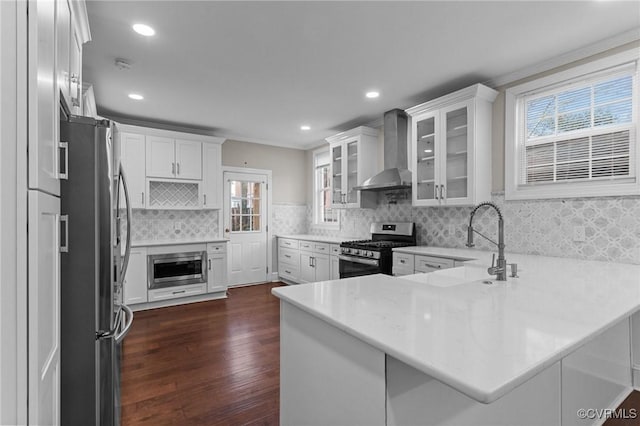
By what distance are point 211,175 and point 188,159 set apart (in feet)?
1.33

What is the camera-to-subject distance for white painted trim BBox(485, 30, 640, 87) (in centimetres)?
244

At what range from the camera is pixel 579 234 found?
2.65m

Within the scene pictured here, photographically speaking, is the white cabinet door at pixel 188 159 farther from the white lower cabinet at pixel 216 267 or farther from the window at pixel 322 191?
the window at pixel 322 191

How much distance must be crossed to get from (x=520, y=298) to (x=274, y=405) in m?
1.64

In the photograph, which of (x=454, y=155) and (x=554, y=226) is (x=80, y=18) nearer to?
(x=454, y=155)

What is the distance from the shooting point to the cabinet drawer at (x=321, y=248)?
4.72 m

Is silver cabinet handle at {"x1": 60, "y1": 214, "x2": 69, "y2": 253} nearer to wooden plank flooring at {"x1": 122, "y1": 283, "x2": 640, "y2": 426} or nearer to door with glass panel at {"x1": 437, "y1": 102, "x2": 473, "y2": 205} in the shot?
wooden plank flooring at {"x1": 122, "y1": 283, "x2": 640, "y2": 426}

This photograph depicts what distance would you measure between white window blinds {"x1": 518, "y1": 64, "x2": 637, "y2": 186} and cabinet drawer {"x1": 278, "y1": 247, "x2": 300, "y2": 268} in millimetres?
3471

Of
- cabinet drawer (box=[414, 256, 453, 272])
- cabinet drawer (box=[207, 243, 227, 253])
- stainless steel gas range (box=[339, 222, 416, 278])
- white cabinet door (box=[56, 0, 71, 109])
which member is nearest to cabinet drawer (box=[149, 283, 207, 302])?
cabinet drawer (box=[207, 243, 227, 253])

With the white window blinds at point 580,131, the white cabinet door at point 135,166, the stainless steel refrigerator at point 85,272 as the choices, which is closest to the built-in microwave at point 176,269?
the white cabinet door at point 135,166

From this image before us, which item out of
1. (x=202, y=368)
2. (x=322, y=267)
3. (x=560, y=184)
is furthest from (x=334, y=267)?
(x=560, y=184)

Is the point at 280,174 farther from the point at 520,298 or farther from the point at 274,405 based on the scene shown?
the point at 520,298

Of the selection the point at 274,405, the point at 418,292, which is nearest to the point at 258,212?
the point at 274,405

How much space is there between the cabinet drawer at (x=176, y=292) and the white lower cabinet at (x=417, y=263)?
2854 mm
